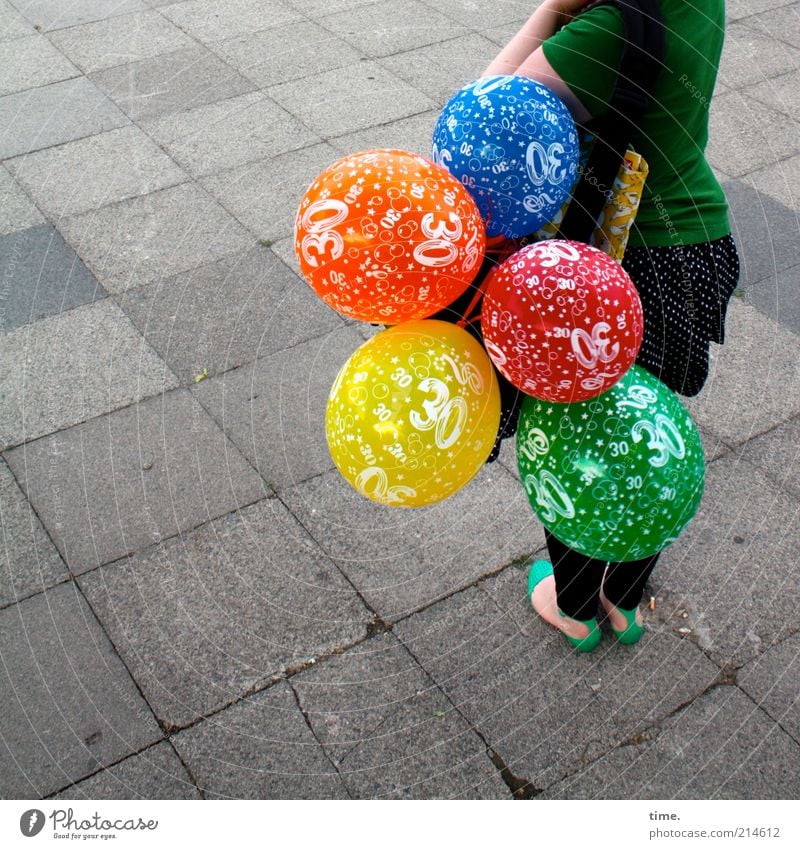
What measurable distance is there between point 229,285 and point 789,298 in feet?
8.17

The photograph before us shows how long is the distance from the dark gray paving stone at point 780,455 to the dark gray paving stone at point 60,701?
2286 mm

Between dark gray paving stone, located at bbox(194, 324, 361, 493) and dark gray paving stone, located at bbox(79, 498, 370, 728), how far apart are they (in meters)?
0.28

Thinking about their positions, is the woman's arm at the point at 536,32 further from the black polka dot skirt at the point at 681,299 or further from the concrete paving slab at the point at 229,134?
the concrete paving slab at the point at 229,134

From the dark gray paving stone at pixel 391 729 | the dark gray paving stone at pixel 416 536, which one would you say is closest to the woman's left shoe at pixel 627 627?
the dark gray paving stone at pixel 416 536

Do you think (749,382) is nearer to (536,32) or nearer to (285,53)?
(536,32)

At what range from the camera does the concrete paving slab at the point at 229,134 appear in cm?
506

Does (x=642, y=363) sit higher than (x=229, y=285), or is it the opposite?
(x=642, y=363)

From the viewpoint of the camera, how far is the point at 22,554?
3.25 metres

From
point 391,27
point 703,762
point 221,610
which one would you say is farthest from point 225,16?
point 703,762

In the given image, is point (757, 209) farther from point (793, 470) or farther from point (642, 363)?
point (642, 363)

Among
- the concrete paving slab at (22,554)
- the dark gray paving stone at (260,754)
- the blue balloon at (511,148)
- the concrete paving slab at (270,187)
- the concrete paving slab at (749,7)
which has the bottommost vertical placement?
the concrete paving slab at (22,554)

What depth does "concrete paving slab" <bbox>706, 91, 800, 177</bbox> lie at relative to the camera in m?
5.12

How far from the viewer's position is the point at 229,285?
4.30m

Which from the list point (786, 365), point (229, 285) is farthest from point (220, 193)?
point (786, 365)
